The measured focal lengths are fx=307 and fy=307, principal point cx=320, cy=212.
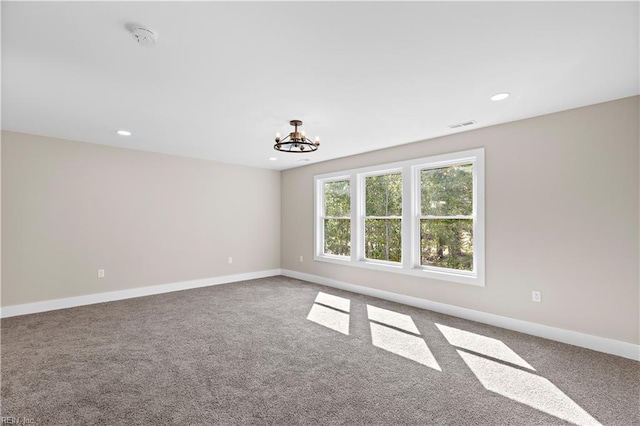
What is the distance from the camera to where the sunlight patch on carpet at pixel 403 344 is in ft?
9.46

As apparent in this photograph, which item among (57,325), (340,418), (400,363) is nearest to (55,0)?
(340,418)

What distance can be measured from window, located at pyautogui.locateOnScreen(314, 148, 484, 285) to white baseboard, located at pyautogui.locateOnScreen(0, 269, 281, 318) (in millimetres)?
2089

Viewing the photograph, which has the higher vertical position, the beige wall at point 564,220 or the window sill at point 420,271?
the beige wall at point 564,220

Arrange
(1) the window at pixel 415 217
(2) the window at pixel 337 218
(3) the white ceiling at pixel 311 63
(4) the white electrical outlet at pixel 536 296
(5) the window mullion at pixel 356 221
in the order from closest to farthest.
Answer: (3) the white ceiling at pixel 311 63 → (4) the white electrical outlet at pixel 536 296 → (1) the window at pixel 415 217 → (5) the window mullion at pixel 356 221 → (2) the window at pixel 337 218

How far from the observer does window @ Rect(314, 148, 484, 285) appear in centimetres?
415

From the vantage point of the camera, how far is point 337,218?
Answer: 611 cm

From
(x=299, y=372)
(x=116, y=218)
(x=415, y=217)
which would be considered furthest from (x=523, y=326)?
(x=116, y=218)

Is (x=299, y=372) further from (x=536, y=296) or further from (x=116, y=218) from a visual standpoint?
(x=116, y=218)

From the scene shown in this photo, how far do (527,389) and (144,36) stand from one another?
3708mm

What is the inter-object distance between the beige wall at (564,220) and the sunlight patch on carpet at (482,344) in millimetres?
600

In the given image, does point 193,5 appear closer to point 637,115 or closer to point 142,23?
point 142,23

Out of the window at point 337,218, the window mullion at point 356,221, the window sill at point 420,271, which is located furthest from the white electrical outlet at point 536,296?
the window at point 337,218

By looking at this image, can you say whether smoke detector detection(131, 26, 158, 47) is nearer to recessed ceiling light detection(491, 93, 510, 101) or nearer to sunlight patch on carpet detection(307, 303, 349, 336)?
recessed ceiling light detection(491, 93, 510, 101)

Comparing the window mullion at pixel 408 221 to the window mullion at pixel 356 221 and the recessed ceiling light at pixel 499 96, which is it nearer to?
the window mullion at pixel 356 221
